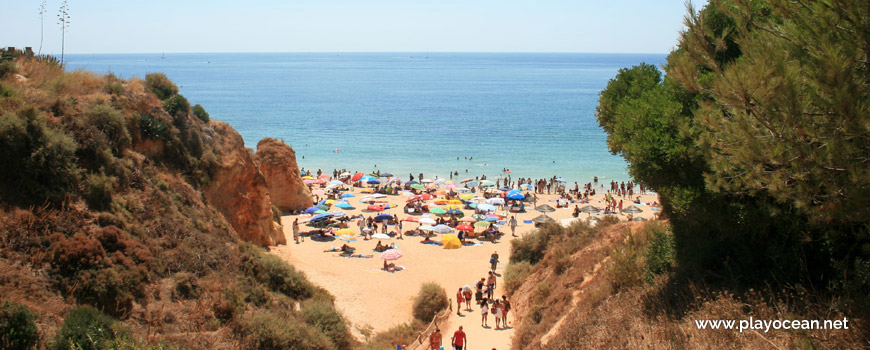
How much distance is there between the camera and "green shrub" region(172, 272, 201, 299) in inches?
389

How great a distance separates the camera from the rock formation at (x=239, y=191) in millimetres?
15781

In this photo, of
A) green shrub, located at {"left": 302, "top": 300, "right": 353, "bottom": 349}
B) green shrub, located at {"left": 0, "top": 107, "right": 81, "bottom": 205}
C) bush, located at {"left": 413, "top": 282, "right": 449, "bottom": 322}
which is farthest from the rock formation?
bush, located at {"left": 413, "top": 282, "right": 449, "bottom": 322}

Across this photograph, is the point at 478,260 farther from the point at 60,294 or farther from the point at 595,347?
the point at 60,294

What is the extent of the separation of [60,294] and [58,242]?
117 cm

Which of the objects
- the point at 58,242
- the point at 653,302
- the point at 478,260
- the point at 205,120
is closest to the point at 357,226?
the point at 478,260

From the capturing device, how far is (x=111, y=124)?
41.2ft

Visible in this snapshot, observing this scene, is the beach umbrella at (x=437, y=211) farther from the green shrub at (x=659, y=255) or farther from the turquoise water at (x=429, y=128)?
the green shrub at (x=659, y=255)

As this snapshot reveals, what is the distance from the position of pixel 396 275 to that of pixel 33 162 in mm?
11086

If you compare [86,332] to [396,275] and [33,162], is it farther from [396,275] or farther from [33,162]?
[396,275]

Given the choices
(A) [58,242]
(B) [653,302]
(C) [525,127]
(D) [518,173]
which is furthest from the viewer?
(C) [525,127]

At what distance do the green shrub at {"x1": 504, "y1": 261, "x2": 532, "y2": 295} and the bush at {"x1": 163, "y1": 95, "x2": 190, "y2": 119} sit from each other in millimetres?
11081

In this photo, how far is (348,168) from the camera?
47125 mm

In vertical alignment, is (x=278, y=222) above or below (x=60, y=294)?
below

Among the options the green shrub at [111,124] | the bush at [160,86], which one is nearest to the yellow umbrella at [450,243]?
the bush at [160,86]
